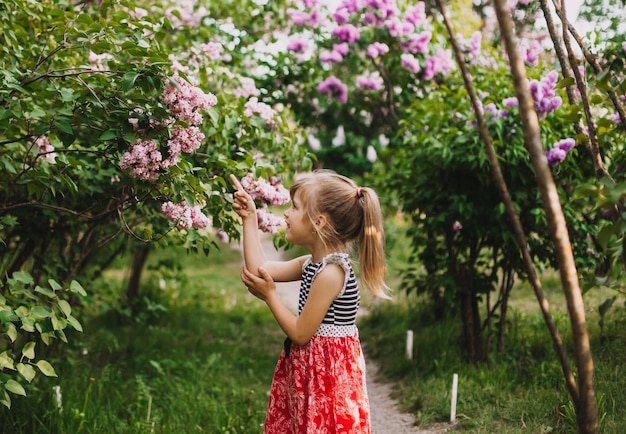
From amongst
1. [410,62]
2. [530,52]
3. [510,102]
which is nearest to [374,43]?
[410,62]

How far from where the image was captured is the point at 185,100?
2291mm

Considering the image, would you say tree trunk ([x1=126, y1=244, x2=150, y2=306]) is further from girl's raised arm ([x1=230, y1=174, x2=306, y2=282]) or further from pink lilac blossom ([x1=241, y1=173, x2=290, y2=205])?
girl's raised arm ([x1=230, y1=174, x2=306, y2=282])

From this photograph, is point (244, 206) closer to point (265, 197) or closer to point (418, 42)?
point (265, 197)

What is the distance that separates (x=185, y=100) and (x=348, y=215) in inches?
26.8

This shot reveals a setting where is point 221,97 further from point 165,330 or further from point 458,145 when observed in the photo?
point 165,330

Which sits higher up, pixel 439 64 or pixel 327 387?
pixel 439 64

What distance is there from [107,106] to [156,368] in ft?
7.99

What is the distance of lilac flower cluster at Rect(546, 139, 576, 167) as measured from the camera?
3523mm

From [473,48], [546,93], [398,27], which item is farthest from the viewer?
[398,27]

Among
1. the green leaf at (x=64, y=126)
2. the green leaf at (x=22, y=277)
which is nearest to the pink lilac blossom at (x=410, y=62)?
the green leaf at (x=64, y=126)

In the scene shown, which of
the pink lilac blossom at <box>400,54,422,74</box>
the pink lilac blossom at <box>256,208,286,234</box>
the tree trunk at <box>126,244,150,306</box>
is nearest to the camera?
the pink lilac blossom at <box>256,208,286,234</box>

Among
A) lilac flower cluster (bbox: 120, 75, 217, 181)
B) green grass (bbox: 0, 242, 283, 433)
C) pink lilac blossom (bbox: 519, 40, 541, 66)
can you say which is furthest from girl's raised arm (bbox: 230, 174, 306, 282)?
pink lilac blossom (bbox: 519, 40, 541, 66)

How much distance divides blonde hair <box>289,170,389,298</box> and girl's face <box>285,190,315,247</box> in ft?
0.06

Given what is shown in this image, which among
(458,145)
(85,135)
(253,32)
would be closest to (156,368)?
(85,135)
